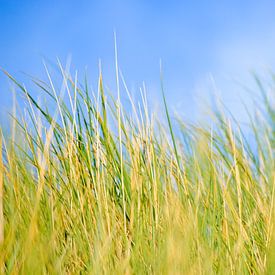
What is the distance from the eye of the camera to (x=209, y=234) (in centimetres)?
180

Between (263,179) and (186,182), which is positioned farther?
(263,179)

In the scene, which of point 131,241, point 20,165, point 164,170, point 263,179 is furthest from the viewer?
point 263,179

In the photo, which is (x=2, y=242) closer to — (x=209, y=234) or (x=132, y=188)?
(x=132, y=188)

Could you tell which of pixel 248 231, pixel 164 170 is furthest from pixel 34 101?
pixel 248 231

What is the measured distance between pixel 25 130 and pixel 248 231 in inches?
32.1

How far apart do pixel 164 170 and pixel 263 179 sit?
41 centimetres

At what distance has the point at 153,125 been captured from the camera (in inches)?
84.4

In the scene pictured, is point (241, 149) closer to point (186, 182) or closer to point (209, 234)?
point (186, 182)

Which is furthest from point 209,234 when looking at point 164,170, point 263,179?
point 263,179

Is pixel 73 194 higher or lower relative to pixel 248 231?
higher

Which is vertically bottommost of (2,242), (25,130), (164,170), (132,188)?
(2,242)

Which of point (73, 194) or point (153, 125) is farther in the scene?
point (153, 125)

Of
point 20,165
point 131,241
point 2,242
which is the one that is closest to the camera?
point 2,242

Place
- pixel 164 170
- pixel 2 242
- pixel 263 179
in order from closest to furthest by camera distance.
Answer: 1. pixel 2 242
2. pixel 164 170
3. pixel 263 179
